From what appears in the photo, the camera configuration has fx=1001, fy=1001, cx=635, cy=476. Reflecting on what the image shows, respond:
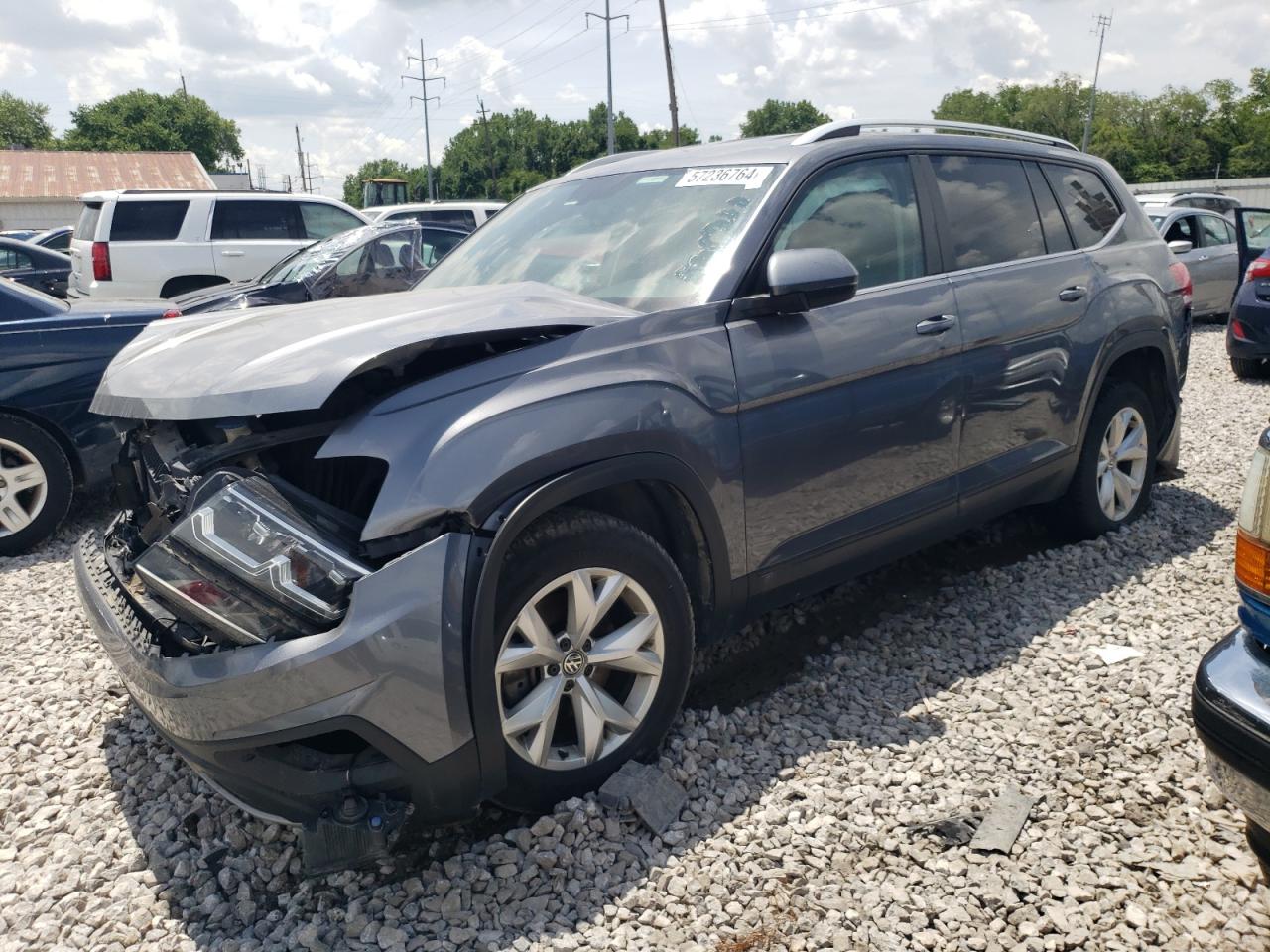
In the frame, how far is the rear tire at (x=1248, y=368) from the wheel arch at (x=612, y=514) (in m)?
8.78

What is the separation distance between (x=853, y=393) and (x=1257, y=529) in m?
1.38

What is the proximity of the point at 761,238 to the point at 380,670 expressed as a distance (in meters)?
1.86

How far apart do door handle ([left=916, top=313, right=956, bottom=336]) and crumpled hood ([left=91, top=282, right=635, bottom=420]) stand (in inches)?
48.2

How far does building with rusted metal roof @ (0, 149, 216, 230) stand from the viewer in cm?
5194

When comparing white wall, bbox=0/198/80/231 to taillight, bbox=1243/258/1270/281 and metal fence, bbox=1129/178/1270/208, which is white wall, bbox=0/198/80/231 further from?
taillight, bbox=1243/258/1270/281

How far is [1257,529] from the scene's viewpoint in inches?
89.0

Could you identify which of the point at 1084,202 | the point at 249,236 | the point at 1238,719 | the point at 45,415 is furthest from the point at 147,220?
the point at 1238,719

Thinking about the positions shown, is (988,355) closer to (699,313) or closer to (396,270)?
(699,313)

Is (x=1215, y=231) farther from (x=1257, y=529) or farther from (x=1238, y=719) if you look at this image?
(x=1238, y=719)

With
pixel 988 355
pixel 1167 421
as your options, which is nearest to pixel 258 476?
pixel 988 355

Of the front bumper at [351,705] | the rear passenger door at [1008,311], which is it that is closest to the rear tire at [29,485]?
the front bumper at [351,705]

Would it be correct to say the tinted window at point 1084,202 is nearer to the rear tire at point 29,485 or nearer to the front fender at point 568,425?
the front fender at point 568,425

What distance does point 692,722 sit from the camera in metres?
3.31

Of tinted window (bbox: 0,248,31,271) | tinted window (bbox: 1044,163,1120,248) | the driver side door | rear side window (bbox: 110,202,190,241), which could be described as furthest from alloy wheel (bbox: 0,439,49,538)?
tinted window (bbox: 0,248,31,271)
